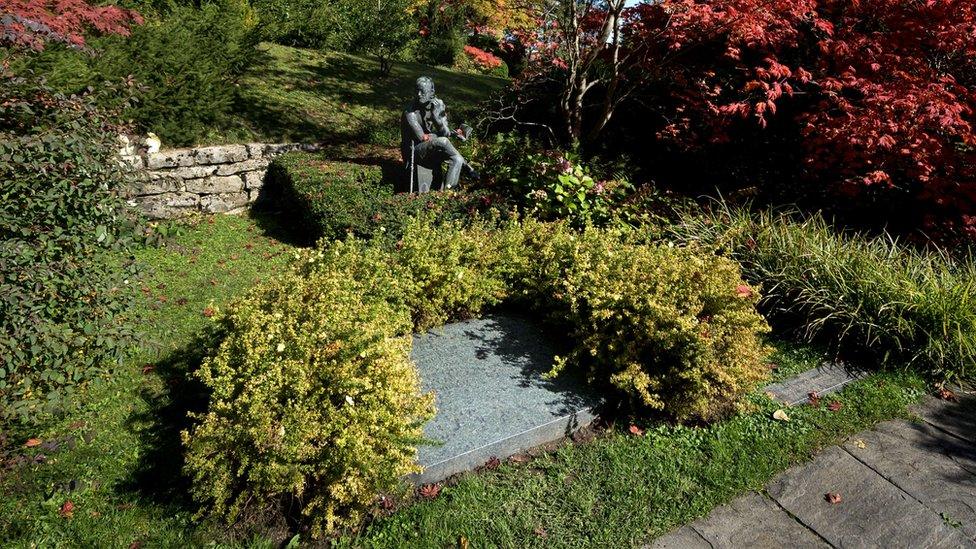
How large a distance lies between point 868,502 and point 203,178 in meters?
6.85

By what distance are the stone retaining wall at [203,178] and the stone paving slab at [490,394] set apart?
12.9ft

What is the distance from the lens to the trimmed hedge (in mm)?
2971

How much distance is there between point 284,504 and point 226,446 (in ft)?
1.34

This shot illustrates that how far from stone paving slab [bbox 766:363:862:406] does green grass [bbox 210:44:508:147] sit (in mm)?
6006

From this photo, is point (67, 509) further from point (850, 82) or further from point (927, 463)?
point (850, 82)

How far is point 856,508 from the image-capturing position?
133 inches

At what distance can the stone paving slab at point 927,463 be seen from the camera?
343 centimetres

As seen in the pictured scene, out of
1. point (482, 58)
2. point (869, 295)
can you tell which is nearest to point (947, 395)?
point (869, 295)

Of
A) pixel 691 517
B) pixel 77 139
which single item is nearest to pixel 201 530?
pixel 77 139

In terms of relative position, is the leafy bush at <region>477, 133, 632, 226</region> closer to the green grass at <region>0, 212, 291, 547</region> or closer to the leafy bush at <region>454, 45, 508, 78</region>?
the green grass at <region>0, 212, 291, 547</region>

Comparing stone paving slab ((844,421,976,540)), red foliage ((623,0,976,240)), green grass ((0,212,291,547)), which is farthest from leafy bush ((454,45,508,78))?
stone paving slab ((844,421,976,540))

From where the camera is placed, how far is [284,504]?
3.08 meters

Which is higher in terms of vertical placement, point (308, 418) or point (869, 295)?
point (869, 295)

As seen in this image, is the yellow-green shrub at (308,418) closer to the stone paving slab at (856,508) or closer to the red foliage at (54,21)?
the stone paving slab at (856,508)
